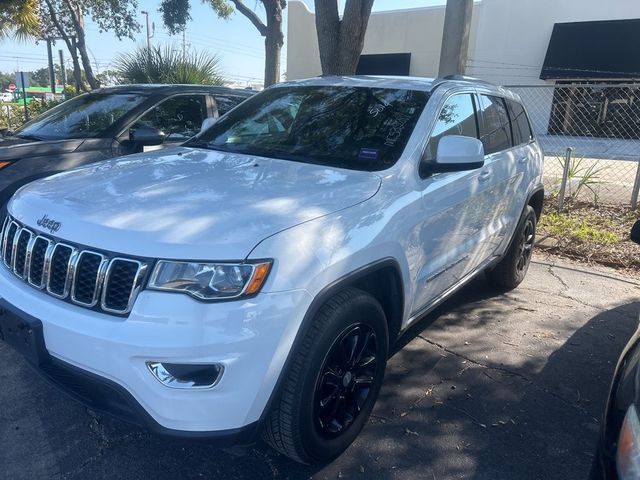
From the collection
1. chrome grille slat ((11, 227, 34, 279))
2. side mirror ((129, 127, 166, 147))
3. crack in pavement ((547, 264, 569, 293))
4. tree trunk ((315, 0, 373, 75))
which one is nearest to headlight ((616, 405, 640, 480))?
chrome grille slat ((11, 227, 34, 279))

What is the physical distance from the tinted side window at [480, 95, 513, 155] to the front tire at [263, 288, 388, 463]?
1976 mm

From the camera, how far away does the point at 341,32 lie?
6.99 meters

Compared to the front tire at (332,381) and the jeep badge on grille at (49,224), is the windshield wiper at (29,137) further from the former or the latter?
the front tire at (332,381)

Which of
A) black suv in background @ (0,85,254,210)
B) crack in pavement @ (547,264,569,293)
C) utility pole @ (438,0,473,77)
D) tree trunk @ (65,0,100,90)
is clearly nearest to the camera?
black suv in background @ (0,85,254,210)

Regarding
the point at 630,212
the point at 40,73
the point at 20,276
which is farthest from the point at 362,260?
the point at 40,73

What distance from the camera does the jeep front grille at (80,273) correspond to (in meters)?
2.10

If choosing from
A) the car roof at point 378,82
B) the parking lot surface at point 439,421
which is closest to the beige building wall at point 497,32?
the car roof at point 378,82

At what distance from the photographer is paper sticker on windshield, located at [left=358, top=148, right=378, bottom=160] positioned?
304cm

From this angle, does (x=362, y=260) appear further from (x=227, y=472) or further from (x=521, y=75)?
(x=521, y=75)

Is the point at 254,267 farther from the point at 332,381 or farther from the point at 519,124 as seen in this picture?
the point at 519,124

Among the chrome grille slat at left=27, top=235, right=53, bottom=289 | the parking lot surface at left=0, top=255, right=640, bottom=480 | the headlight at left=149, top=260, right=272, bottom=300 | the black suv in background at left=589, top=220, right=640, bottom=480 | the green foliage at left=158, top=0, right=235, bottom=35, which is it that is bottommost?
the parking lot surface at left=0, top=255, right=640, bottom=480

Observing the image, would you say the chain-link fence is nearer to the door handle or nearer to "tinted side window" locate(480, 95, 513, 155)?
"tinted side window" locate(480, 95, 513, 155)

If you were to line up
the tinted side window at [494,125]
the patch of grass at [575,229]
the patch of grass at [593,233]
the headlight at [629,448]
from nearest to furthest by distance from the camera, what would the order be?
the headlight at [629,448] → the tinted side window at [494,125] → the patch of grass at [593,233] → the patch of grass at [575,229]

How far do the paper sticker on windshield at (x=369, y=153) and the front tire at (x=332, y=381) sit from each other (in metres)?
0.87
